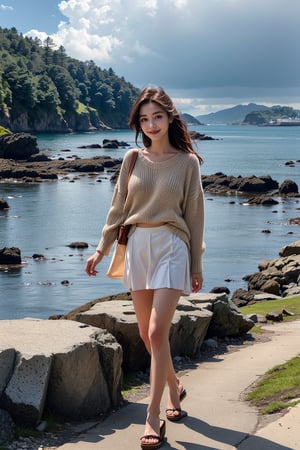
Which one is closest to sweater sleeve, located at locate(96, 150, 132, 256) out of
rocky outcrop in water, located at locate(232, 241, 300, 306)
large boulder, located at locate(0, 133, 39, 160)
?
rocky outcrop in water, located at locate(232, 241, 300, 306)

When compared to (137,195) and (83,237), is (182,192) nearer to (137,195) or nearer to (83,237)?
(137,195)

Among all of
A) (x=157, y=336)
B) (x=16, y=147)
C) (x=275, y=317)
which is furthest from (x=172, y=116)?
(x=16, y=147)

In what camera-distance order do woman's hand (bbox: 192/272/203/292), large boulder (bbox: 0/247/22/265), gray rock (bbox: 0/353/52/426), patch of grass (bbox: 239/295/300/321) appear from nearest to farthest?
woman's hand (bbox: 192/272/203/292)
gray rock (bbox: 0/353/52/426)
patch of grass (bbox: 239/295/300/321)
large boulder (bbox: 0/247/22/265)

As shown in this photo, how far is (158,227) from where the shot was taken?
6738 mm

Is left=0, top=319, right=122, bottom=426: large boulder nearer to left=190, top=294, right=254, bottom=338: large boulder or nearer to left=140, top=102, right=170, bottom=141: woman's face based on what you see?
left=140, top=102, right=170, bottom=141: woman's face

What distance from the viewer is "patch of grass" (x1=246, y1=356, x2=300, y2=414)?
763cm

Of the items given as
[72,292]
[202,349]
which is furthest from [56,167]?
[202,349]

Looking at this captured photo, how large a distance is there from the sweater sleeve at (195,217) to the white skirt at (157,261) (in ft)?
0.35

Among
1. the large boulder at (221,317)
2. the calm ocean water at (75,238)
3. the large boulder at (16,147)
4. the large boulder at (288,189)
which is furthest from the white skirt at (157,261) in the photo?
the large boulder at (16,147)

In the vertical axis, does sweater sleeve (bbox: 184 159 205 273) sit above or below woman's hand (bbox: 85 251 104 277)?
above

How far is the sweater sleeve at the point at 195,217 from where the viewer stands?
679 centimetres

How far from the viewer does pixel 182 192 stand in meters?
6.79

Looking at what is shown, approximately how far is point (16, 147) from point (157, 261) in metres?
94.9

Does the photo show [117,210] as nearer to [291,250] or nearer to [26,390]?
[26,390]
